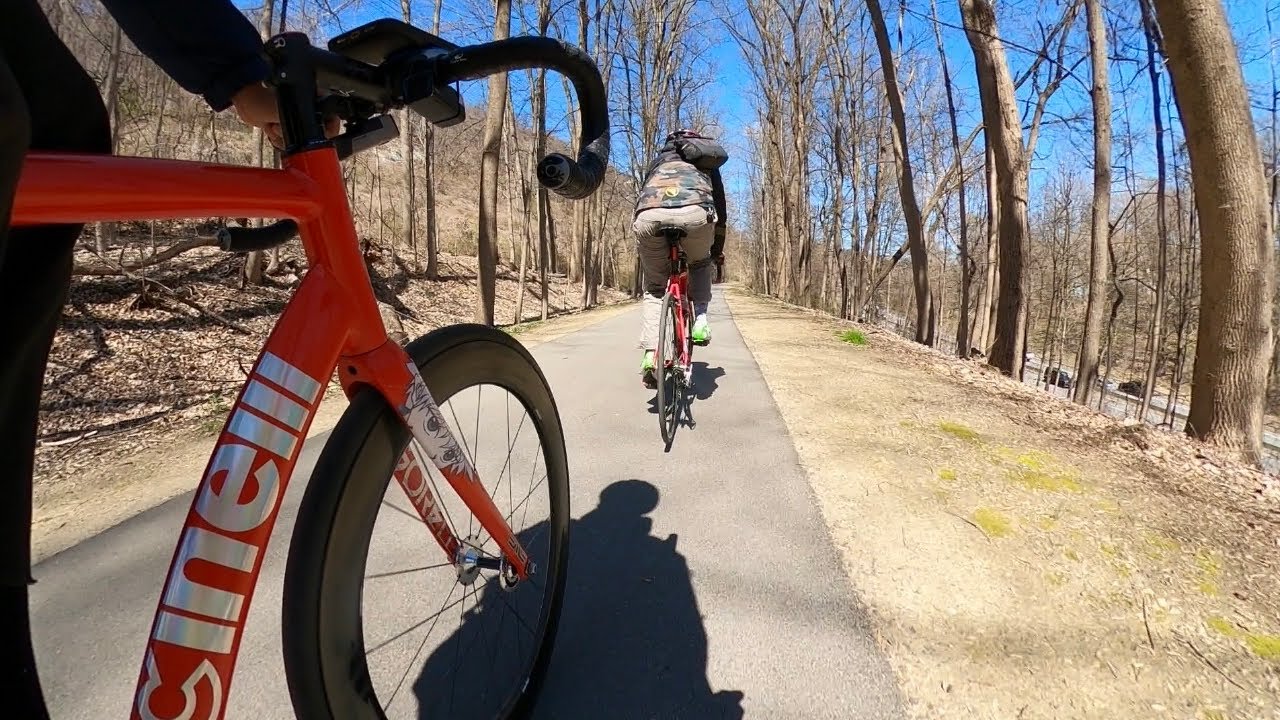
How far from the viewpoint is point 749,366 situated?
217 inches

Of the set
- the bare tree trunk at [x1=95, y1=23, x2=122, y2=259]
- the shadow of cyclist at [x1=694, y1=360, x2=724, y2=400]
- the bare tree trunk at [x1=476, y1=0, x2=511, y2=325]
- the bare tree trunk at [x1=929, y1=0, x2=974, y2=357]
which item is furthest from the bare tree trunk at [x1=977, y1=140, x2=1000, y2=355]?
the bare tree trunk at [x1=95, y1=23, x2=122, y2=259]

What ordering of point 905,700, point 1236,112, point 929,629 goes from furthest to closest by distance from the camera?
point 1236,112, point 929,629, point 905,700

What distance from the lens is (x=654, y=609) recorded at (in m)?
1.80

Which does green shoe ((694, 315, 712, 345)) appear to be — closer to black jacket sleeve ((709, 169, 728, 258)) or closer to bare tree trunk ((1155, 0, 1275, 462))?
black jacket sleeve ((709, 169, 728, 258))

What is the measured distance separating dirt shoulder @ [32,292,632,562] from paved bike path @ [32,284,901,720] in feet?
0.87

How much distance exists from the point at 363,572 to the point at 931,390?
4725 millimetres

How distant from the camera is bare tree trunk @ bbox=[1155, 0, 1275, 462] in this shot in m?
3.96

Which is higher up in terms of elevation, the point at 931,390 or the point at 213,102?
the point at 213,102

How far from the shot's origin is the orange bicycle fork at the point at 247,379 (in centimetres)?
62

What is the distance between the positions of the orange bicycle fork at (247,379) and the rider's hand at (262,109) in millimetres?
113

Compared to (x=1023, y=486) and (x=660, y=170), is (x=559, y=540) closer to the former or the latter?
(x=1023, y=486)

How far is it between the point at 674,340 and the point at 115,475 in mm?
3170

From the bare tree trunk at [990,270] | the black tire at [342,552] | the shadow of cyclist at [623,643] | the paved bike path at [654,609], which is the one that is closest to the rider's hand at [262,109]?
the black tire at [342,552]

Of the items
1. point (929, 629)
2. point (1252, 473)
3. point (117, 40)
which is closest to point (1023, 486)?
point (929, 629)
